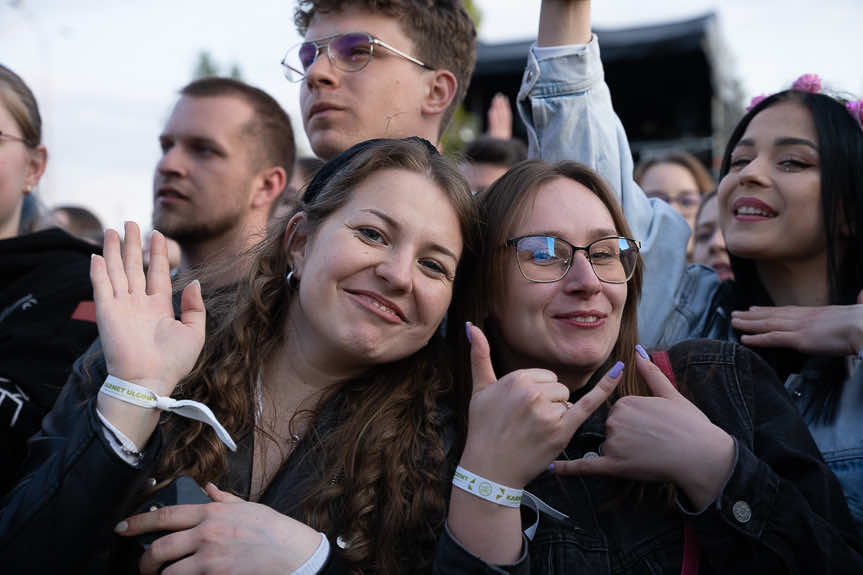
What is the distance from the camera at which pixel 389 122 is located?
3.01 metres

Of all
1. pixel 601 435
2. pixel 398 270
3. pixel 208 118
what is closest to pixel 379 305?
pixel 398 270

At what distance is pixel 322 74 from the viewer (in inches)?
116

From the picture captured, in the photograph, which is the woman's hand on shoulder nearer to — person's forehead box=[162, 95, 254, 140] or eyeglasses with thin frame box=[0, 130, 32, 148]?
eyeglasses with thin frame box=[0, 130, 32, 148]

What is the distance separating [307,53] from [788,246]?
2.00 m

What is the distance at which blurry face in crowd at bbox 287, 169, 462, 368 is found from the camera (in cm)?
196

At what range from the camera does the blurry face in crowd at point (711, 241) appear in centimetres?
445

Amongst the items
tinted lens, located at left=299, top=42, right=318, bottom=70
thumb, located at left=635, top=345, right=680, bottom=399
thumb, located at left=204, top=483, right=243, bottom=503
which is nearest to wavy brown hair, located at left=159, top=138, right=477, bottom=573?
thumb, located at left=204, top=483, right=243, bottom=503

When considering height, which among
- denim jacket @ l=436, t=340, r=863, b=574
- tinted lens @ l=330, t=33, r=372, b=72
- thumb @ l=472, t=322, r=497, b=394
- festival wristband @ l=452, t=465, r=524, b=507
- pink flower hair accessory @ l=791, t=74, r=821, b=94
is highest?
tinted lens @ l=330, t=33, r=372, b=72

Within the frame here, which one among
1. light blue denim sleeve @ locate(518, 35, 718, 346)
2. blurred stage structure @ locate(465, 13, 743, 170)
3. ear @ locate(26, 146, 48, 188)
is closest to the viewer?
light blue denim sleeve @ locate(518, 35, 718, 346)

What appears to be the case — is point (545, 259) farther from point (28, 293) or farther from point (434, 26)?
point (28, 293)

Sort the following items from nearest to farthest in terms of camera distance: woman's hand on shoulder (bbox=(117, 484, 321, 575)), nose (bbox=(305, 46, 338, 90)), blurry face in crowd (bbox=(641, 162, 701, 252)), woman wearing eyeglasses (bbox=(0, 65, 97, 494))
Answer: woman's hand on shoulder (bbox=(117, 484, 321, 575)) < woman wearing eyeglasses (bbox=(0, 65, 97, 494)) < nose (bbox=(305, 46, 338, 90)) < blurry face in crowd (bbox=(641, 162, 701, 252))

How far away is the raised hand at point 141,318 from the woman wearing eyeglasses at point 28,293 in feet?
2.79

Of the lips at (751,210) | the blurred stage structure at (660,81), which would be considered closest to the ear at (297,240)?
the lips at (751,210)

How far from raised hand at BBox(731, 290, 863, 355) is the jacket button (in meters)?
0.75
